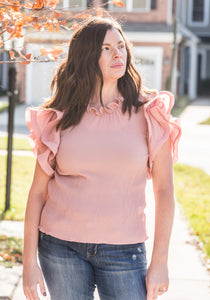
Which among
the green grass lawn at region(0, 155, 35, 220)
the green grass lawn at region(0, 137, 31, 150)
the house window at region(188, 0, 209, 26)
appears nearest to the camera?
the green grass lawn at region(0, 155, 35, 220)

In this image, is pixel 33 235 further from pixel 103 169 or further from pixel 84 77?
pixel 84 77

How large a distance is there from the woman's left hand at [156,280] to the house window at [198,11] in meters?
34.3

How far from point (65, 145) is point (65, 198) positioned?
229 millimetres

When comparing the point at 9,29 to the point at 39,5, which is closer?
the point at 39,5

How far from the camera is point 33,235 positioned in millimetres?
2619

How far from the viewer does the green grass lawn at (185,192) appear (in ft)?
22.2

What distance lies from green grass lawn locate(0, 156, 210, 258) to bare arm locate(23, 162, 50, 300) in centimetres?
320

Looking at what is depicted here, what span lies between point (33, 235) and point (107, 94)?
714mm

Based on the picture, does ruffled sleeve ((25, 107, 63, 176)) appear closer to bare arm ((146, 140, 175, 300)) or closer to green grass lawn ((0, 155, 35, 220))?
bare arm ((146, 140, 175, 300))

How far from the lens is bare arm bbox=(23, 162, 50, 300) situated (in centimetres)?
260

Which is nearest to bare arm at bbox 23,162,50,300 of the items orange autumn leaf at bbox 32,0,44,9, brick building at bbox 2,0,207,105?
orange autumn leaf at bbox 32,0,44,9

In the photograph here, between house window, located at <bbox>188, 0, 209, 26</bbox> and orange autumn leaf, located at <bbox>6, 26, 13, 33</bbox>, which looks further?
house window, located at <bbox>188, 0, 209, 26</bbox>

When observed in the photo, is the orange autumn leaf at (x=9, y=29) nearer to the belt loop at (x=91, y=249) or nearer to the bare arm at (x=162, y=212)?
the bare arm at (x=162, y=212)

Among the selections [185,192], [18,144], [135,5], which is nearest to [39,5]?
[185,192]
